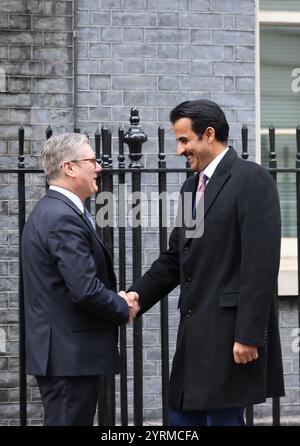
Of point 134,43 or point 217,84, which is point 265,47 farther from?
point 134,43

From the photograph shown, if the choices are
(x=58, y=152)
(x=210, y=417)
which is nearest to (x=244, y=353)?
(x=210, y=417)

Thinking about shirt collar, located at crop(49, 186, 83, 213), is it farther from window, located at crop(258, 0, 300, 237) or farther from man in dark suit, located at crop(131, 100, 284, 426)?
window, located at crop(258, 0, 300, 237)

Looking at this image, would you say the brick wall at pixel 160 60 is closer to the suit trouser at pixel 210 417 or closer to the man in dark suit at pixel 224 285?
the man in dark suit at pixel 224 285

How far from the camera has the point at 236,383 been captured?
4.25m

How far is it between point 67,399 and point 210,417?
2.19ft

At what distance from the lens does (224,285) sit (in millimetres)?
4254

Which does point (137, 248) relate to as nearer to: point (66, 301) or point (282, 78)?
point (66, 301)

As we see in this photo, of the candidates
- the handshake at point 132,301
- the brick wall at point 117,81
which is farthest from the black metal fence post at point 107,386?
the brick wall at point 117,81

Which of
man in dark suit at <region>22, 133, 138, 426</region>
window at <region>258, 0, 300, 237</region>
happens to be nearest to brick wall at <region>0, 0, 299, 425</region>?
window at <region>258, 0, 300, 237</region>

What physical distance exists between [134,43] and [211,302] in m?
3.60

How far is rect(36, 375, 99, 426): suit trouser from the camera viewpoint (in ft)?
14.3

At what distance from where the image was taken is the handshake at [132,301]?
15.6 feet
